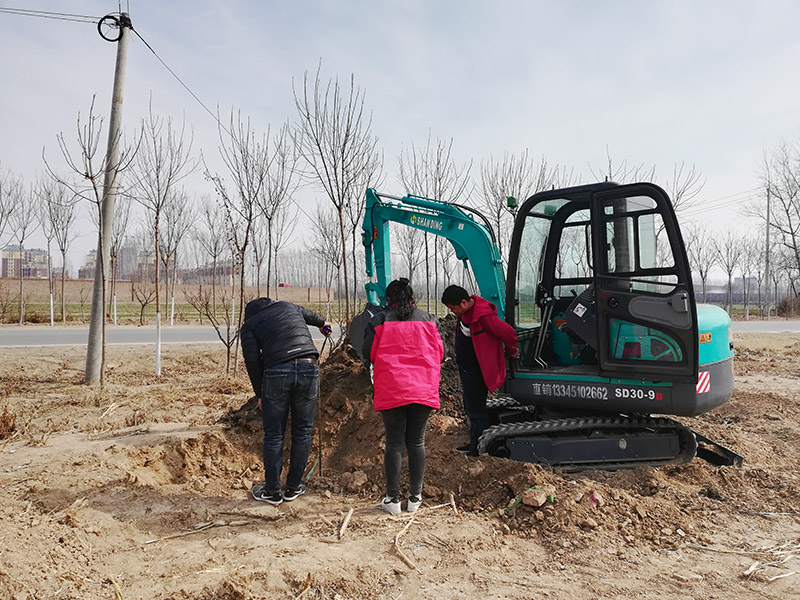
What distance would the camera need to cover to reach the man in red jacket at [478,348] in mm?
5168

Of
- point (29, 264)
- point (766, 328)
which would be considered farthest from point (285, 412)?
point (29, 264)

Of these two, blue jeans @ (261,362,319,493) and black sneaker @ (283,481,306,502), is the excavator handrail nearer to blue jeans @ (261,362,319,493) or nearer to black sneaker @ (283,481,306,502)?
blue jeans @ (261,362,319,493)

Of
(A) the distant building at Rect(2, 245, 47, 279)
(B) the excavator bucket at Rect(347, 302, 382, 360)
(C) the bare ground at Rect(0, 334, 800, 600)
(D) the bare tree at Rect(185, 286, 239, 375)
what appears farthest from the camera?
(A) the distant building at Rect(2, 245, 47, 279)

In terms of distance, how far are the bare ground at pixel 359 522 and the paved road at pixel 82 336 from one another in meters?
9.70

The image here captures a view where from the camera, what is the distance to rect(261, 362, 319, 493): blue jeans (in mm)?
4691

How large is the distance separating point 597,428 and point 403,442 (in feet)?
6.73

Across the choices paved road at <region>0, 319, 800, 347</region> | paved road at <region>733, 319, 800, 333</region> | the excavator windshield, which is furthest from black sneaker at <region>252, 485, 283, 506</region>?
paved road at <region>733, 319, 800, 333</region>

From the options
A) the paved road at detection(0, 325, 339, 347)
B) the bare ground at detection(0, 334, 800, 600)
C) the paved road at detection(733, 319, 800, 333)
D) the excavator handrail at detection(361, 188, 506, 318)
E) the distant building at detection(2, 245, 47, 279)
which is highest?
the distant building at detection(2, 245, 47, 279)

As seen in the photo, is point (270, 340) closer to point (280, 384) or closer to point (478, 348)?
point (280, 384)

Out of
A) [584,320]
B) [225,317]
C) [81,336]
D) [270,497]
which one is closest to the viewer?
[270,497]

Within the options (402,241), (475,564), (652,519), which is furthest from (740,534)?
(402,241)

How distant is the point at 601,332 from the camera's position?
16.7 feet

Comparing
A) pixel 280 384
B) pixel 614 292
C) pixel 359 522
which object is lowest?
pixel 359 522

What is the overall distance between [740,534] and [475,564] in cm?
204
